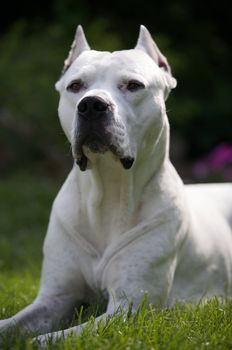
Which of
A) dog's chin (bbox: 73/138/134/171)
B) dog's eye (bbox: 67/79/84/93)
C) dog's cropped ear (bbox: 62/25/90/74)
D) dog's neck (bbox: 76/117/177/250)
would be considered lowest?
dog's neck (bbox: 76/117/177/250)

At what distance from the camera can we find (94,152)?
12.4 feet

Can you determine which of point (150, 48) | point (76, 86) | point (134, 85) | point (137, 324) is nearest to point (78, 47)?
point (150, 48)

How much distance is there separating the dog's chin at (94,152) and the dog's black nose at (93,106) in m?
0.14

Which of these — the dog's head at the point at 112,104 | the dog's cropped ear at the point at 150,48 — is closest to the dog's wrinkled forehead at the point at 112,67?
the dog's head at the point at 112,104

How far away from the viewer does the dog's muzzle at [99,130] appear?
3.65m

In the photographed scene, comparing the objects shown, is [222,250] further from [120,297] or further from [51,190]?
[51,190]

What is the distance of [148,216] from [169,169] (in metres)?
0.38

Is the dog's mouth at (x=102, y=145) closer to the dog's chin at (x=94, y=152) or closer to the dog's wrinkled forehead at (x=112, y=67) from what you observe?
the dog's chin at (x=94, y=152)

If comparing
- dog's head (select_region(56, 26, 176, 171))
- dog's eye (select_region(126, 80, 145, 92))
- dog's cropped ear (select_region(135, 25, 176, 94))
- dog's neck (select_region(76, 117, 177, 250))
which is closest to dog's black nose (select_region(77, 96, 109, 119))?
dog's head (select_region(56, 26, 176, 171))

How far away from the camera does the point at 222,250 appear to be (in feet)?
15.5

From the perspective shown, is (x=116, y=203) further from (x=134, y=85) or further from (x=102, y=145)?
(x=134, y=85)

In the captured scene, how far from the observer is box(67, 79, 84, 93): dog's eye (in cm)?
393

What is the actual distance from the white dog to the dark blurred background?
5.74m

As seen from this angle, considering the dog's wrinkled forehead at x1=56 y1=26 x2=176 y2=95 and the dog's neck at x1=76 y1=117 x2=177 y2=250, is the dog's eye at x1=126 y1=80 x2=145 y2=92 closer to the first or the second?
the dog's wrinkled forehead at x1=56 y1=26 x2=176 y2=95
